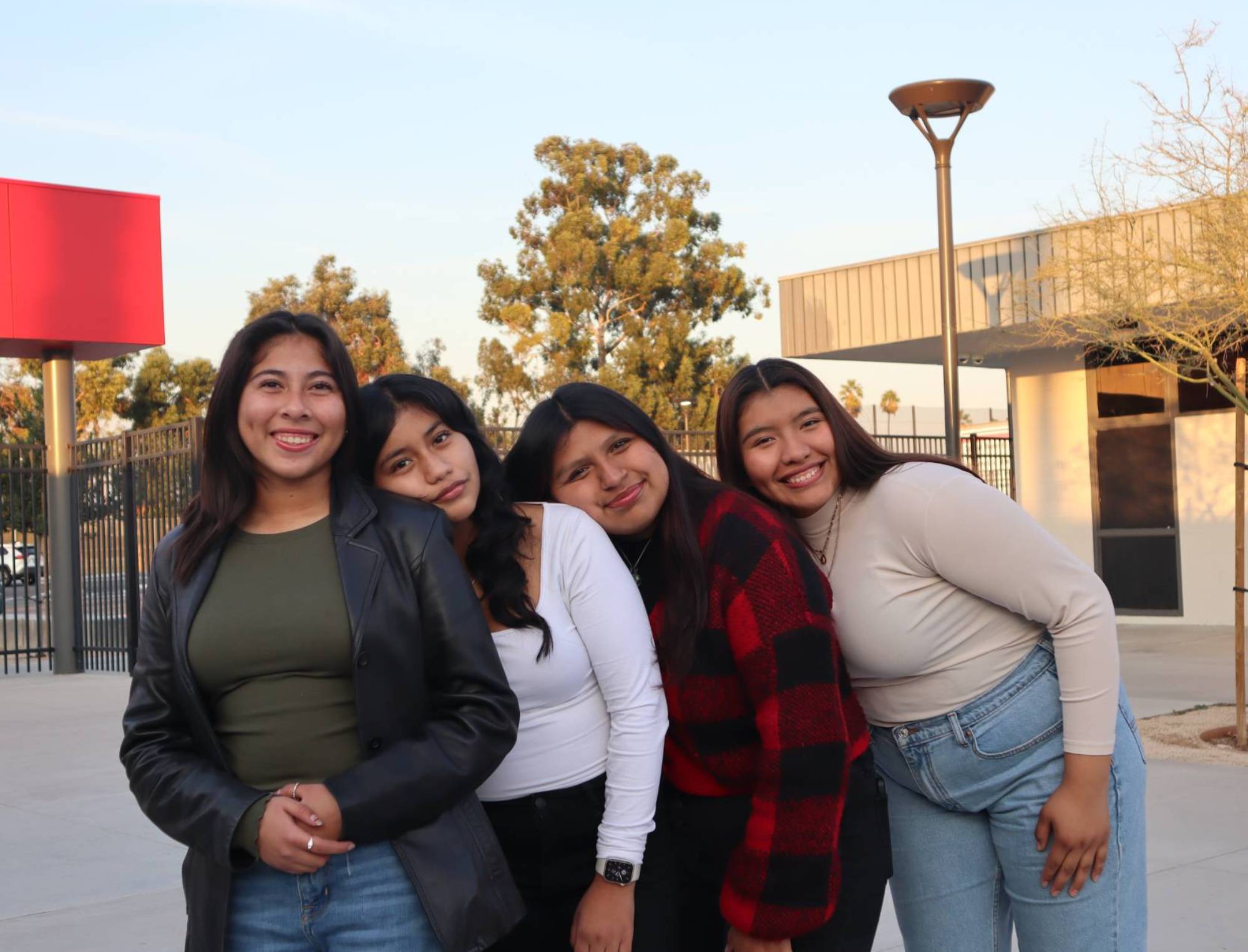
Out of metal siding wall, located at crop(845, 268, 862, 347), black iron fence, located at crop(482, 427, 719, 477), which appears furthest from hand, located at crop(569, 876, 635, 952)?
metal siding wall, located at crop(845, 268, 862, 347)

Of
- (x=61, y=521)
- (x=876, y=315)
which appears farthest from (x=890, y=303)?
(x=61, y=521)

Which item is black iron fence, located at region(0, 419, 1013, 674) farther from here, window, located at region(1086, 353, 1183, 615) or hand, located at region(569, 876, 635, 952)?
hand, located at region(569, 876, 635, 952)

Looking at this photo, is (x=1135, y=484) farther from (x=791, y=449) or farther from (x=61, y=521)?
(x=791, y=449)

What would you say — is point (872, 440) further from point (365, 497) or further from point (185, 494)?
point (185, 494)

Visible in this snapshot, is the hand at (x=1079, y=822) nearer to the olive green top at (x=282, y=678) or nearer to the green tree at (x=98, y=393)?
the olive green top at (x=282, y=678)

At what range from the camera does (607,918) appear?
230cm

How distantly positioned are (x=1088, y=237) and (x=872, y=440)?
30.2 ft

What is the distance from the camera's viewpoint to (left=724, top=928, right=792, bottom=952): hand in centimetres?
230

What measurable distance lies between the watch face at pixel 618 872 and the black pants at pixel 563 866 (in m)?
0.07

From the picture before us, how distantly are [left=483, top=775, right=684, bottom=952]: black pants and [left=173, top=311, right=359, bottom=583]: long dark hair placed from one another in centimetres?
68

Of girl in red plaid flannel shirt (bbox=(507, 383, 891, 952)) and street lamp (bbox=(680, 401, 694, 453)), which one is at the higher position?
street lamp (bbox=(680, 401, 694, 453))

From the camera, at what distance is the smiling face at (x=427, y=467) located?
2.43 metres

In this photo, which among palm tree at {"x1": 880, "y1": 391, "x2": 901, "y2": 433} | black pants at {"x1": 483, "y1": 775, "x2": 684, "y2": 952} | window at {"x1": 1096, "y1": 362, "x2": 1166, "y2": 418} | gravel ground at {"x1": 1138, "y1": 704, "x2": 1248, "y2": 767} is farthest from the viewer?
palm tree at {"x1": 880, "y1": 391, "x2": 901, "y2": 433}

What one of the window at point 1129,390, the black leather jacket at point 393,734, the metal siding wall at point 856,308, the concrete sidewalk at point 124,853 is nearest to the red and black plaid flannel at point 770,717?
the black leather jacket at point 393,734
